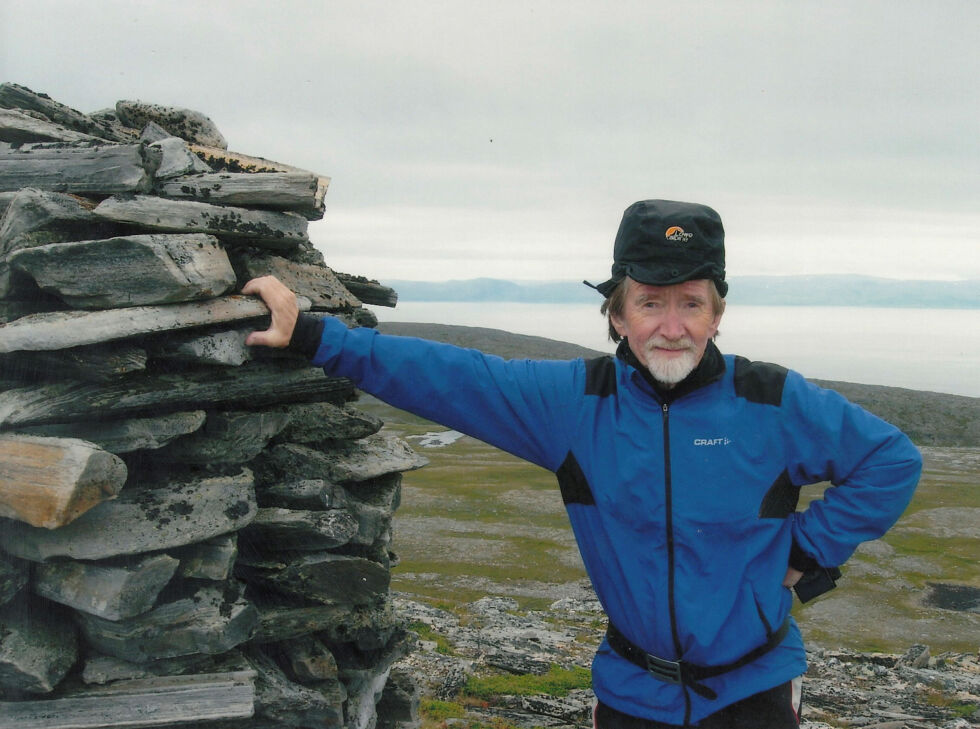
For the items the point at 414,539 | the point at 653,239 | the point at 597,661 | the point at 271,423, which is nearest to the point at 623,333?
the point at 653,239

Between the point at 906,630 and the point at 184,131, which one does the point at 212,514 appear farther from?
the point at 906,630

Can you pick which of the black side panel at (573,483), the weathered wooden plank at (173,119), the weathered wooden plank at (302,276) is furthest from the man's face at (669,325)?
the weathered wooden plank at (173,119)

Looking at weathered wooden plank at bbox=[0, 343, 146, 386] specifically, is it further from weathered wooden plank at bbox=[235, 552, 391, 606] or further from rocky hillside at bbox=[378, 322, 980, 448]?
rocky hillside at bbox=[378, 322, 980, 448]

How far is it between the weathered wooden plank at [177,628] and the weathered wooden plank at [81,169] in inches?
156

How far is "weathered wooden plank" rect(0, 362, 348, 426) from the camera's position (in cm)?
722

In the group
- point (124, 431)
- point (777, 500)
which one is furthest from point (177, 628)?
point (777, 500)

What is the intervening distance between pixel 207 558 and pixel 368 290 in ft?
16.7

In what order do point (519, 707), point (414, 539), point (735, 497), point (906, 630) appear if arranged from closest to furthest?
point (735, 497) < point (519, 707) < point (906, 630) < point (414, 539)

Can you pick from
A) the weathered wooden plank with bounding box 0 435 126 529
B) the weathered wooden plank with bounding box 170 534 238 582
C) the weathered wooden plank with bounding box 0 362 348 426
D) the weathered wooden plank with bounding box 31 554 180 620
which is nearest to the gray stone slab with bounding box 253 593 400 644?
the weathered wooden plank with bounding box 170 534 238 582

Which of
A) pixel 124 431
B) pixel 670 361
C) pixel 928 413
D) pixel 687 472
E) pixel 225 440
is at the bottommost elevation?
pixel 928 413

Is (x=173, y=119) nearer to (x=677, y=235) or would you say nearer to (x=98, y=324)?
(x=98, y=324)

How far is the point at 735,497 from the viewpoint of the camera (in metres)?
7.14

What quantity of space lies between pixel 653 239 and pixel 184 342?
4.31 m

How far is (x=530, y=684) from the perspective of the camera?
2178cm
